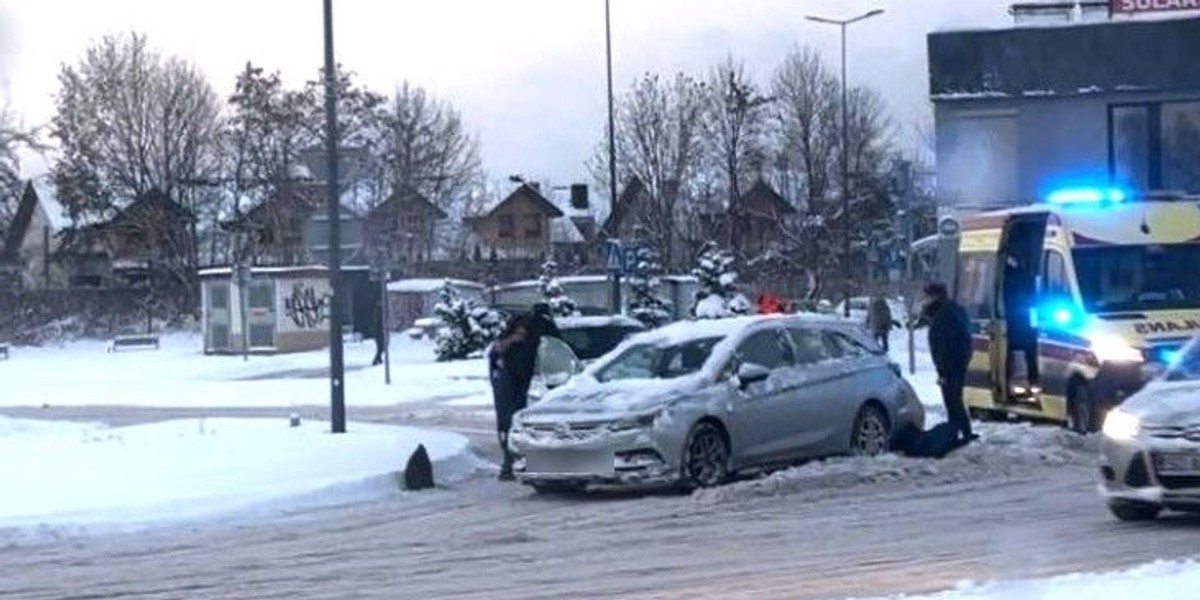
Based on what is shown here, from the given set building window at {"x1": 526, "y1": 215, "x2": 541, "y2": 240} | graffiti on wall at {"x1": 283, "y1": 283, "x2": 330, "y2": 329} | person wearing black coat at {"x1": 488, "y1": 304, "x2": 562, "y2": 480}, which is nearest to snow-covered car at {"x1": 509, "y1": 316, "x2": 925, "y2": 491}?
person wearing black coat at {"x1": 488, "y1": 304, "x2": 562, "y2": 480}

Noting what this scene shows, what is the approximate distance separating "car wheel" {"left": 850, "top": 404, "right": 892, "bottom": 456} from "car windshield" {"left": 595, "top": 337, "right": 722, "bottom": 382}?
181 cm

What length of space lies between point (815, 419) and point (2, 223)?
236 ft

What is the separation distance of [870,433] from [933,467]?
1.20 meters

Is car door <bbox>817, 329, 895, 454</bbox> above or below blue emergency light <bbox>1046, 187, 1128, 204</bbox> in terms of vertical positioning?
below

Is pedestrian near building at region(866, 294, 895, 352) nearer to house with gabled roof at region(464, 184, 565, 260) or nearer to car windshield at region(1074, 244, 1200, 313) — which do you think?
car windshield at region(1074, 244, 1200, 313)

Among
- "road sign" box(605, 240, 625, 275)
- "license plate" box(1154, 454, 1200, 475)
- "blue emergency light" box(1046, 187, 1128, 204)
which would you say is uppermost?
"blue emergency light" box(1046, 187, 1128, 204)

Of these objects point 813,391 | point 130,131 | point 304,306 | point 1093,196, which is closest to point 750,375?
point 813,391

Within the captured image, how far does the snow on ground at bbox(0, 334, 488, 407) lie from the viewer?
133 feet

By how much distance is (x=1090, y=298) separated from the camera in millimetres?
23484

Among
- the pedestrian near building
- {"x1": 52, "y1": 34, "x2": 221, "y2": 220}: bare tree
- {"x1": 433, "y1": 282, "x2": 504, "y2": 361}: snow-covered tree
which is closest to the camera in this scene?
the pedestrian near building

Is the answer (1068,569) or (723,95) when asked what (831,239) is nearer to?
(723,95)

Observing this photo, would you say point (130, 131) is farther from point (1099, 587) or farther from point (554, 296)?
point (1099, 587)

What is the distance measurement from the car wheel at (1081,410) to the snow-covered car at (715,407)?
2.48 m

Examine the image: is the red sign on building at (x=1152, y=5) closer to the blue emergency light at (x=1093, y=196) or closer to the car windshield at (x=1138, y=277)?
the blue emergency light at (x=1093, y=196)
